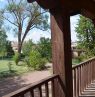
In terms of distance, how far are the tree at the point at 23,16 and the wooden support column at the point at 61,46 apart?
30.5 meters

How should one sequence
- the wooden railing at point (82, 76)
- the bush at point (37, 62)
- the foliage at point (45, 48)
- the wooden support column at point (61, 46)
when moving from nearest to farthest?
the wooden support column at point (61, 46) < the wooden railing at point (82, 76) < the bush at point (37, 62) < the foliage at point (45, 48)

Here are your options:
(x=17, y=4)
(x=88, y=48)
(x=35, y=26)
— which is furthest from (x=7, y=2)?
(x=88, y=48)

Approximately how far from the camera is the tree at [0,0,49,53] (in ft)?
115

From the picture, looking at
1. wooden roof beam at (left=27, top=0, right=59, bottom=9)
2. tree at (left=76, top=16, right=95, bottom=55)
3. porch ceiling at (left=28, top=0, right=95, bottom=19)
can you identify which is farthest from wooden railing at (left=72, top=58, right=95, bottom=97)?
tree at (left=76, top=16, right=95, bottom=55)

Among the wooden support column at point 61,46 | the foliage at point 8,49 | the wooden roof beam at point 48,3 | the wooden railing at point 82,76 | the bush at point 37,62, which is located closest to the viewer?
the wooden roof beam at point 48,3

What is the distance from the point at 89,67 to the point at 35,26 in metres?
31.9

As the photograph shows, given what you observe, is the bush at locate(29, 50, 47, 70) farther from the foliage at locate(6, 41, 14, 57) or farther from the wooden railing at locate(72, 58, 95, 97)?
the foliage at locate(6, 41, 14, 57)

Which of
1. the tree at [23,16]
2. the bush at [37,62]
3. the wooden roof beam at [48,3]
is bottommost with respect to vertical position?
the bush at [37,62]

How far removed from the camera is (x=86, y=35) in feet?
56.3

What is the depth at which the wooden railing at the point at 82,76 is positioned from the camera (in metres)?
5.36

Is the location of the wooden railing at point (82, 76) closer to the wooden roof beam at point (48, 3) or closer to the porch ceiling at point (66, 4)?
the porch ceiling at point (66, 4)

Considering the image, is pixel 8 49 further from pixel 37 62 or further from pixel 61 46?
pixel 61 46

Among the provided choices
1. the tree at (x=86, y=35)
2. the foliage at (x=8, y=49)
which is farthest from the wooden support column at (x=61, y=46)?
the foliage at (x=8, y=49)

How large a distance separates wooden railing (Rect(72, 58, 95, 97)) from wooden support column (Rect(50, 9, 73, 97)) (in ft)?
4.64
